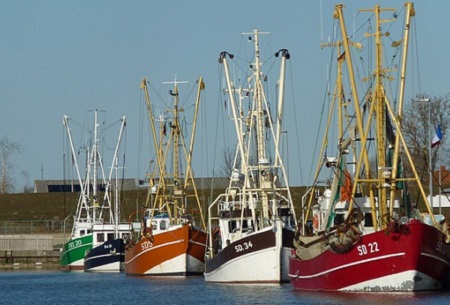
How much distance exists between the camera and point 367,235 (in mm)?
54625

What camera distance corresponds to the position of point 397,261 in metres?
54.0

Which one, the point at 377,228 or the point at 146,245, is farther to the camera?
the point at 146,245

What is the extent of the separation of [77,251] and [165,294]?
40145 millimetres

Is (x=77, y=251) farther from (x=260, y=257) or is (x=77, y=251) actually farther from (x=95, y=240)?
(x=260, y=257)

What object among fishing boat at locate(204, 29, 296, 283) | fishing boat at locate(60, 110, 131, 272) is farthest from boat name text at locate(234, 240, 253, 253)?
fishing boat at locate(60, 110, 131, 272)

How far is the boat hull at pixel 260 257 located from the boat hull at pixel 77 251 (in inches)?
1387

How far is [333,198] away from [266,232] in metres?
6.71

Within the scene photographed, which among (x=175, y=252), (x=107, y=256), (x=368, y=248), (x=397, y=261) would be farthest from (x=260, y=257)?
(x=107, y=256)

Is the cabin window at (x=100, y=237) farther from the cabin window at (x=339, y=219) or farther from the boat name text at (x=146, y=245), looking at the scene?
the cabin window at (x=339, y=219)

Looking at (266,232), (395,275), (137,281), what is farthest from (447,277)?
(137,281)

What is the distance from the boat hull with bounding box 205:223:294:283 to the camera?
67375mm

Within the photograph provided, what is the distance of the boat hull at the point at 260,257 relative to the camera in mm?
67375

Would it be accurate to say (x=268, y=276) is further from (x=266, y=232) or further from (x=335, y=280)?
(x=335, y=280)

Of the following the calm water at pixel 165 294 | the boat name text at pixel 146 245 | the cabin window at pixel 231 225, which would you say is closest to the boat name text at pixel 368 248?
the calm water at pixel 165 294
